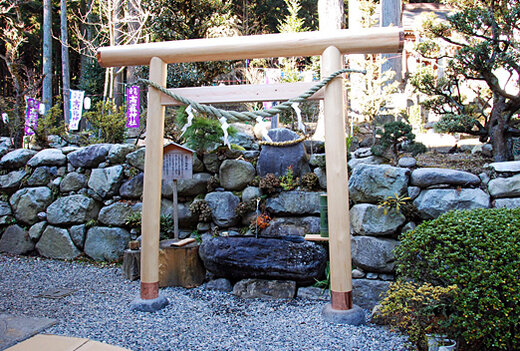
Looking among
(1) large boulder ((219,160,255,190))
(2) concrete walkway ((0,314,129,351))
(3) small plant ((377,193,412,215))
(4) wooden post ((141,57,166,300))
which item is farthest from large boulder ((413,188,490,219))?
(2) concrete walkway ((0,314,129,351))

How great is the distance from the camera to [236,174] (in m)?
4.59

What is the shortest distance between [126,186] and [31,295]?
1.76 m

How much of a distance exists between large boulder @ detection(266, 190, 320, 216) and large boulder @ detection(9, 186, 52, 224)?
351cm

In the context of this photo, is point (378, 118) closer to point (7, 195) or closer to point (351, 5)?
point (351, 5)

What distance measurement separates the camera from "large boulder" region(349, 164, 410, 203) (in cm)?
354

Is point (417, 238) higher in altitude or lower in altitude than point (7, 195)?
lower

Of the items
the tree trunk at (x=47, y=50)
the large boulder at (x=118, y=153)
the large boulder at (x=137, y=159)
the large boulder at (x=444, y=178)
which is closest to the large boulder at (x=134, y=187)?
the large boulder at (x=137, y=159)

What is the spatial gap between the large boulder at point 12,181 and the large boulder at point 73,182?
2.60 ft

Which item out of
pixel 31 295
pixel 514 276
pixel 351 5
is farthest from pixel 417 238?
pixel 351 5

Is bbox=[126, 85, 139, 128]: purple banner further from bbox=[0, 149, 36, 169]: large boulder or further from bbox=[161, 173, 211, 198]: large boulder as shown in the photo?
bbox=[161, 173, 211, 198]: large boulder

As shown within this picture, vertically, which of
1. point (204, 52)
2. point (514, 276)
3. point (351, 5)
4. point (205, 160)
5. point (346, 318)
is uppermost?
point (351, 5)

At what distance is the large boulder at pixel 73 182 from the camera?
5.27 meters

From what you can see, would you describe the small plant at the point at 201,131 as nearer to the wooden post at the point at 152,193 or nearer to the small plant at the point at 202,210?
the small plant at the point at 202,210

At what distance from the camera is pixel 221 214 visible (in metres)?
4.51
